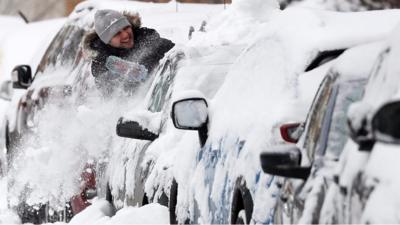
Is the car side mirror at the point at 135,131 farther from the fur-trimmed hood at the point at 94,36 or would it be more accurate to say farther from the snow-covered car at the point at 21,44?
the snow-covered car at the point at 21,44

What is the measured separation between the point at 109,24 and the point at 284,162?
25.5ft

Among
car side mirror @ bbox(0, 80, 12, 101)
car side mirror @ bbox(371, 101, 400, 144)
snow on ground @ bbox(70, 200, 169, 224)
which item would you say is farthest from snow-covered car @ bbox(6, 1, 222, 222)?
car side mirror @ bbox(371, 101, 400, 144)

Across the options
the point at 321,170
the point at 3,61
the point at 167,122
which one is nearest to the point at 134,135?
the point at 167,122

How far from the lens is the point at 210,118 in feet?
22.8

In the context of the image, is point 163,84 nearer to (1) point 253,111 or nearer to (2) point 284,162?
(1) point 253,111

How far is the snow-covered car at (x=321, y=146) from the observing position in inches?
183

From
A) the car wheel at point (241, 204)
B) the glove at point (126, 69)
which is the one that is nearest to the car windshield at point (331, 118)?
the car wheel at point (241, 204)

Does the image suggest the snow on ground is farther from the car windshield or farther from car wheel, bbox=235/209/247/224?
the car windshield

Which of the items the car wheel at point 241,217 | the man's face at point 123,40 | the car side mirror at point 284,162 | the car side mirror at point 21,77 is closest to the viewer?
the car side mirror at point 284,162

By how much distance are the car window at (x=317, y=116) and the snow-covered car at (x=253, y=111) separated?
44cm

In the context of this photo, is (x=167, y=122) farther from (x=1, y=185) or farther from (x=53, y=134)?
(x=1, y=185)

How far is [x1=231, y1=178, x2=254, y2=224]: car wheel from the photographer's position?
5871 millimetres

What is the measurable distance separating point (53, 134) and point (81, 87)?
1.71 ft

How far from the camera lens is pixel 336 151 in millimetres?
4633
